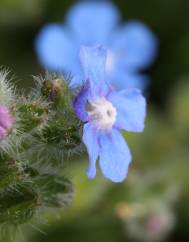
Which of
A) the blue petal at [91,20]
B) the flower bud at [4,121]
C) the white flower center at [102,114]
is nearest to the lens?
the flower bud at [4,121]

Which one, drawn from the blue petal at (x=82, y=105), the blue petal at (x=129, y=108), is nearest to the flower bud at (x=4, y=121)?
the blue petal at (x=82, y=105)

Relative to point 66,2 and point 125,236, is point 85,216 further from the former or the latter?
point 66,2

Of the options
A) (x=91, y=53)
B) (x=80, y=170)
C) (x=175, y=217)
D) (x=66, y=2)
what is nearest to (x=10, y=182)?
(x=91, y=53)

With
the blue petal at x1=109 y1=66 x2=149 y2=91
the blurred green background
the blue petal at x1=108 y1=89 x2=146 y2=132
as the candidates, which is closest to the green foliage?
the blue petal at x1=108 y1=89 x2=146 y2=132

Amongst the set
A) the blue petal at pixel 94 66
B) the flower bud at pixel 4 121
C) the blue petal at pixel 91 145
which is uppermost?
the blue petal at pixel 94 66

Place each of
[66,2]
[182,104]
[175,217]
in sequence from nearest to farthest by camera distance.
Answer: [175,217]
[182,104]
[66,2]

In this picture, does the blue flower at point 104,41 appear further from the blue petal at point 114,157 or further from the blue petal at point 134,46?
the blue petal at point 114,157

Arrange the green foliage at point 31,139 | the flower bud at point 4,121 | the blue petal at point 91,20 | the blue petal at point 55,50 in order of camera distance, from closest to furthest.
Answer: the flower bud at point 4,121 < the green foliage at point 31,139 < the blue petal at point 55,50 < the blue petal at point 91,20

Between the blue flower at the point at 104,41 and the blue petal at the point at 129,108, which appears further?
the blue flower at the point at 104,41
